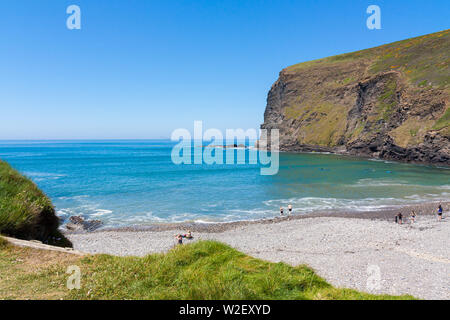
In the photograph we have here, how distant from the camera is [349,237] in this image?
22.0 metres

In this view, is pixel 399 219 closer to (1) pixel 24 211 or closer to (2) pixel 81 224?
(1) pixel 24 211

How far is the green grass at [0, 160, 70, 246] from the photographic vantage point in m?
9.50

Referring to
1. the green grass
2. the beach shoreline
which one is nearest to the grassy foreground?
the green grass

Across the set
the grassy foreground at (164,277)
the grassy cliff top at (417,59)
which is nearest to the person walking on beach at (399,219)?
the grassy foreground at (164,277)

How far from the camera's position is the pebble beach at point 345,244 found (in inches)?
531

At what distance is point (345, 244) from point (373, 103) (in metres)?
90.7

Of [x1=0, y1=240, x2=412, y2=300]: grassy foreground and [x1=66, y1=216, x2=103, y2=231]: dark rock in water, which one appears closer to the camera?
[x1=0, y1=240, x2=412, y2=300]: grassy foreground

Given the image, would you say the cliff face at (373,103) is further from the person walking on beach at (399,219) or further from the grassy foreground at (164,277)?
the grassy foreground at (164,277)

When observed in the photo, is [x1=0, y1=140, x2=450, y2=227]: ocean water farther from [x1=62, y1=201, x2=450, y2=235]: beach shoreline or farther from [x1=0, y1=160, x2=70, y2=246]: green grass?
[x1=0, y1=160, x2=70, y2=246]: green grass

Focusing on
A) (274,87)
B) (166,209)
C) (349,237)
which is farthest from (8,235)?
(274,87)

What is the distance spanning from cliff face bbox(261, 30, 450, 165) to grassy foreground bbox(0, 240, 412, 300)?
260ft

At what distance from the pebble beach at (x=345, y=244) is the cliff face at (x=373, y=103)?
52.9 m

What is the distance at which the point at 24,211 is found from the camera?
992 cm
